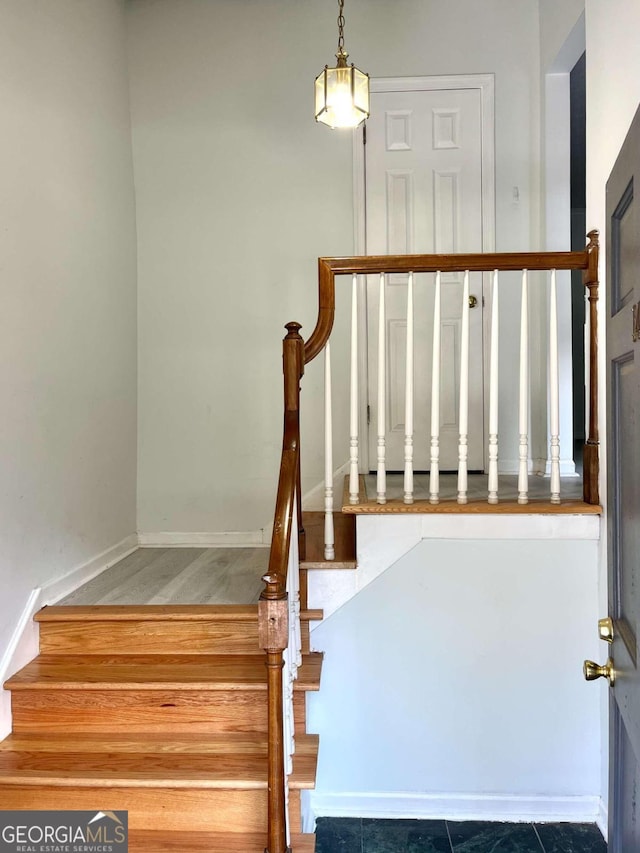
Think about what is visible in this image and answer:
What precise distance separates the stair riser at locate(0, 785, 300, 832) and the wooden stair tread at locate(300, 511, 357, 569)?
0.75 meters

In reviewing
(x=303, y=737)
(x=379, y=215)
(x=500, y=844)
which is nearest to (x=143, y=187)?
(x=379, y=215)

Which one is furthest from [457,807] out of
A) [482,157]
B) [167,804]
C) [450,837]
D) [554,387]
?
[482,157]

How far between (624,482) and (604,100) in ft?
5.35

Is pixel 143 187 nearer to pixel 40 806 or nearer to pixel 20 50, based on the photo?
pixel 20 50

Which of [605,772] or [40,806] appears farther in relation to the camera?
[605,772]

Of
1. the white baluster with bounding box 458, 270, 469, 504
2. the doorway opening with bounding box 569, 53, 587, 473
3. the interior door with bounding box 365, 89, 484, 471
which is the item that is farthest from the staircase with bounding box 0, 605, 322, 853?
the doorway opening with bounding box 569, 53, 587, 473

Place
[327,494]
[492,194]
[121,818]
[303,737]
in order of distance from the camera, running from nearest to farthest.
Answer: [121,818]
[303,737]
[327,494]
[492,194]

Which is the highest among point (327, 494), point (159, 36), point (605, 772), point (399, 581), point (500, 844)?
point (159, 36)

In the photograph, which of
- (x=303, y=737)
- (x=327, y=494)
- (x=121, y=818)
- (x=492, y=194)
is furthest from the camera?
(x=492, y=194)

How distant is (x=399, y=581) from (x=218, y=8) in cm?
339

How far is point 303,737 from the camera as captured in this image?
2098mm

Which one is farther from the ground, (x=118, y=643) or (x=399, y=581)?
(x=399, y=581)

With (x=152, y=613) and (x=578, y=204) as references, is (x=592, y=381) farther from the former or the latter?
(x=578, y=204)

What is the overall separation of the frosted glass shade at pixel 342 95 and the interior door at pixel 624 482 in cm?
144
